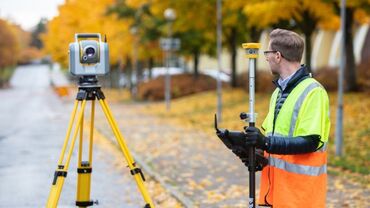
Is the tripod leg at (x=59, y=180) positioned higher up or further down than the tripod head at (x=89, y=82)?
further down

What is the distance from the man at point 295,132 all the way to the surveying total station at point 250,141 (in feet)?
0.21

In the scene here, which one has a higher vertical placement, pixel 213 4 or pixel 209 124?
pixel 213 4

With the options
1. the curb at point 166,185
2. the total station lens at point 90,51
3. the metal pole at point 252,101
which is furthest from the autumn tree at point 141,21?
the metal pole at point 252,101

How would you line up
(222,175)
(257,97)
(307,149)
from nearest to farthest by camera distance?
(307,149) < (222,175) < (257,97)

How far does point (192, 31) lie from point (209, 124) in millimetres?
14115

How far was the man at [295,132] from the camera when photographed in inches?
169

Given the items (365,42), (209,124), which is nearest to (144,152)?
(209,124)

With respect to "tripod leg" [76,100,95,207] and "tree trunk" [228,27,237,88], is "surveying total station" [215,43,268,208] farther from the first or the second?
"tree trunk" [228,27,237,88]

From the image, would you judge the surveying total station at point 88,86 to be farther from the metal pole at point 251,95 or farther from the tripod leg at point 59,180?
the metal pole at point 251,95

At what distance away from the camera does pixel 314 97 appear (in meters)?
4.36

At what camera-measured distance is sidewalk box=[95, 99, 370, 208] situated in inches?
372

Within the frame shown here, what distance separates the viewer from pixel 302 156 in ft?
14.5

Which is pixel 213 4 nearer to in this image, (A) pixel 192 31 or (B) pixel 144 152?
(A) pixel 192 31

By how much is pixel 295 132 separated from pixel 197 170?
8161 millimetres
